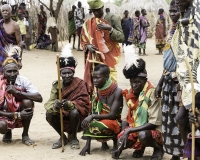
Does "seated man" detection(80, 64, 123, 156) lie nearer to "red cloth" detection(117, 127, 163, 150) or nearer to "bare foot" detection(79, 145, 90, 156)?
"bare foot" detection(79, 145, 90, 156)

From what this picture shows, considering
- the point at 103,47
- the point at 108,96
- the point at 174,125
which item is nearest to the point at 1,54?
the point at 103,47

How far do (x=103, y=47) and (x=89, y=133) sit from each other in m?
1.67

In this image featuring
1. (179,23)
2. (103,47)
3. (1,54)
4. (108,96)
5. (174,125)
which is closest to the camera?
(179,23)

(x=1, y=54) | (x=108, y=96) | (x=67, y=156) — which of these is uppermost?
(x=1, y=54)

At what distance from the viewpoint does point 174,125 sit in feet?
14.7

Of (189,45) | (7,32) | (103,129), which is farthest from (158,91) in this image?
(7,32)

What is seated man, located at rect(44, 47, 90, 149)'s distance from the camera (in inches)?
211

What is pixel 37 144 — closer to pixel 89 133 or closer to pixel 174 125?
pixel 89 133

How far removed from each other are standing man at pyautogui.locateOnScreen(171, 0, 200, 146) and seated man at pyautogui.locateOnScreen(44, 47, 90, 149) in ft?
5.59

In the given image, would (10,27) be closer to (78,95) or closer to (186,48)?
(78,95)

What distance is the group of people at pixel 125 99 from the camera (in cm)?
395

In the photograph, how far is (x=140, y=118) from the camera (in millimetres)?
4859

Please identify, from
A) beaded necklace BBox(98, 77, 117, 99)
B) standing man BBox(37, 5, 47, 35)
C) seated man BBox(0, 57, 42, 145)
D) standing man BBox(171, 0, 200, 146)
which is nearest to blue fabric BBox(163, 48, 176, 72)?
standing man BBox(171, 0, 200, 146)

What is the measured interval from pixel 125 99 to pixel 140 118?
34cm
